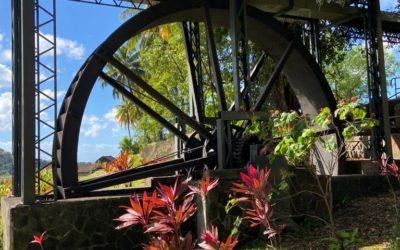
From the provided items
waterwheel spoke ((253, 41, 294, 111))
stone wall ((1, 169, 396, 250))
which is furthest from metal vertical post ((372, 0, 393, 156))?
stone wall ((1, 169, 396, 250))

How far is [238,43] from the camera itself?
11305 mm

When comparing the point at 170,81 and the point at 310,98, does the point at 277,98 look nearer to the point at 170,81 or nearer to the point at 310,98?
the point at 310,98

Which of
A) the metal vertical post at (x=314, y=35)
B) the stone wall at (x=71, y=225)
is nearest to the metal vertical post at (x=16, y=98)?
the stone wall at (x=71, y=225)

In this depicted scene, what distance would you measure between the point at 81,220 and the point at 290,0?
25.9 feet

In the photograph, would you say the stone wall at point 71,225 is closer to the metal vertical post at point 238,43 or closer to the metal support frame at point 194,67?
the metal vertical post at point 238,43

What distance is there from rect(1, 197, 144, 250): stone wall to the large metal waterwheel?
904mm

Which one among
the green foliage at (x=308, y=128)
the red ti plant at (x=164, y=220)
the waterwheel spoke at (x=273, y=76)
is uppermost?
the waterwheel spoke at (x=273, y=76)

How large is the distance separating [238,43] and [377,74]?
4535mm

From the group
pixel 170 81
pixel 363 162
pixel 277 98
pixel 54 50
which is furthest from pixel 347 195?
pixel 170 81

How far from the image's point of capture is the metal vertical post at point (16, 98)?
926cm

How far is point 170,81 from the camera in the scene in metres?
23.4

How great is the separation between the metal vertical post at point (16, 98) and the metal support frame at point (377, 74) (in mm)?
8975

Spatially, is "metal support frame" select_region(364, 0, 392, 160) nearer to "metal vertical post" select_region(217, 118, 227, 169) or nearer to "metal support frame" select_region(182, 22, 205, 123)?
"metal support frame" select_region(182, 22, 205, 123)

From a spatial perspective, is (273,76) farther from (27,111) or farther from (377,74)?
(27,111)
